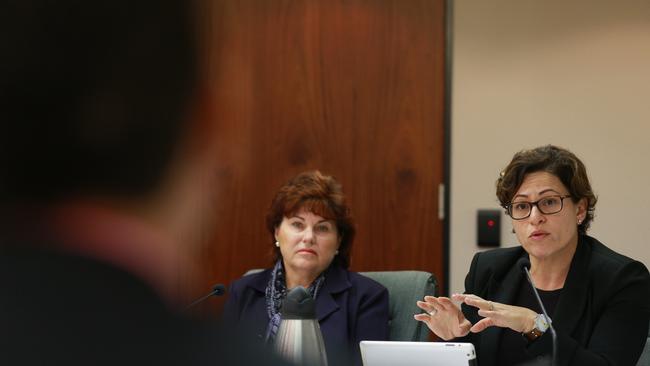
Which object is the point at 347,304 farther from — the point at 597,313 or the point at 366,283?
the point at 597,313

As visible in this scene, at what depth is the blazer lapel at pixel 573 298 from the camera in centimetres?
211

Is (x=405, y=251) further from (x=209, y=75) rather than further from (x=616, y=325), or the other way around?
(x=209, y=75)

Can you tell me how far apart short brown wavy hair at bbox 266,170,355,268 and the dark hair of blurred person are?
2.37 metres

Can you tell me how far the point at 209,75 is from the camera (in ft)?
1.29

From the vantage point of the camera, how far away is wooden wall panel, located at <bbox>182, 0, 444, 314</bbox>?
3.58m

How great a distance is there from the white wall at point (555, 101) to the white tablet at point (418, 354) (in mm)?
1873

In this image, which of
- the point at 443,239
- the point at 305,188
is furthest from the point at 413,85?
the point at 305,188

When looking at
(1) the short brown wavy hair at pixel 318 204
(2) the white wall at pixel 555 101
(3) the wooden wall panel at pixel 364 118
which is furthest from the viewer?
(3) the wooden wall panel at pixel 364 118

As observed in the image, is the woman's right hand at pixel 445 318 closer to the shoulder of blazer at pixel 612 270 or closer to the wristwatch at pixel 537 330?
the wristwatch at pixel 537 330

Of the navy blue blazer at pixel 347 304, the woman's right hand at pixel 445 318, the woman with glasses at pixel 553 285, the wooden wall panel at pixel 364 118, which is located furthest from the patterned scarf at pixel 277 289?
the wooden wall panel at pixel 364 118

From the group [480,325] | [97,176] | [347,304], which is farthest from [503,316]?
[97,176]

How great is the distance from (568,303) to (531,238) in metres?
0.22

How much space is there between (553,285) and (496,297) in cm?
17

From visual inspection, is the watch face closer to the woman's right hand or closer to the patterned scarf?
the woman's right hand
